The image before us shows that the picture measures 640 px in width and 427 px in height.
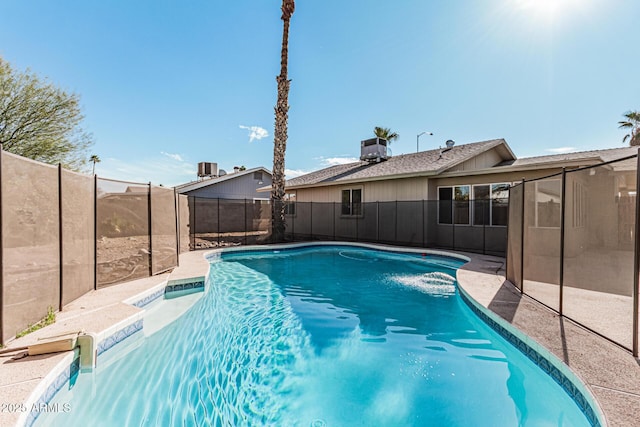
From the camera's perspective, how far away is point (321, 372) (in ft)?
11.2

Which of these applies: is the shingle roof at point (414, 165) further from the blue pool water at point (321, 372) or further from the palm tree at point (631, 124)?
the palm tree at point (631, 124)

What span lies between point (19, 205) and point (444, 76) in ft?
40.3

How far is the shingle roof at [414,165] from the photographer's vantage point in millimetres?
10641

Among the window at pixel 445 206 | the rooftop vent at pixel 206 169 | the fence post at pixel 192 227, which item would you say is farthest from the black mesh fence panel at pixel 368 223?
the rooftop vent at pixel 206 169

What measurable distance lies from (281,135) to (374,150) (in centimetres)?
513

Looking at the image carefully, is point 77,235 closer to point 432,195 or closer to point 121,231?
point 121,231

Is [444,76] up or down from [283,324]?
up

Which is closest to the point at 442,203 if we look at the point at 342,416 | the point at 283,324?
the point at 283,324

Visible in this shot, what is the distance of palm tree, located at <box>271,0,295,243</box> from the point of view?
1172 cm

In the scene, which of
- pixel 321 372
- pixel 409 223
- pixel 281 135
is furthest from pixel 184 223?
pixel 321 372

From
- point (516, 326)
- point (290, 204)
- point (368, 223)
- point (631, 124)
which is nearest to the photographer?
point (516, 326)

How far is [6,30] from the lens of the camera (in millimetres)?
9617

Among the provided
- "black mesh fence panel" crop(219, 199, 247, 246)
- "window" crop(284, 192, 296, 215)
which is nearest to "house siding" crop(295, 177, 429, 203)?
"window" crop(284, 192, 296, 215)

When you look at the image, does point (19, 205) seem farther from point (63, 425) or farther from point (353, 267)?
point (353, 267)
